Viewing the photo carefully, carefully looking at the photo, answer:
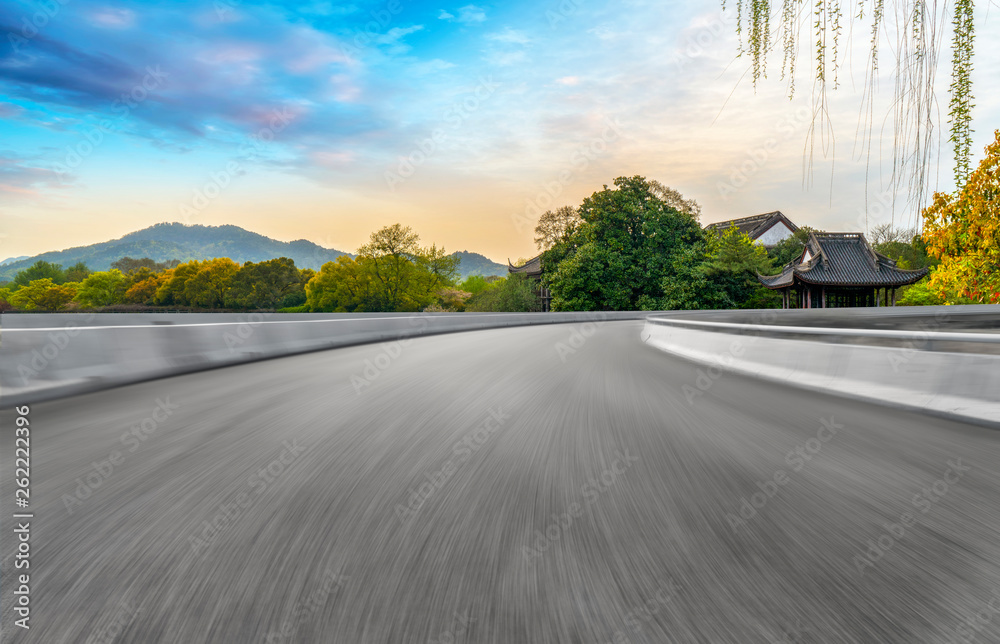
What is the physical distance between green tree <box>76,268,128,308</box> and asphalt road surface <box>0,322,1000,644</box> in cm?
7710

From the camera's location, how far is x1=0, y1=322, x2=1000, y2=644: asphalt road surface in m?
1.87

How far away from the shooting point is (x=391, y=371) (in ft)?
30.8

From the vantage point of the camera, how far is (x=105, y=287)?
72438 mm

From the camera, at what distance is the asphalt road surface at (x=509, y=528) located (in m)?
1.87

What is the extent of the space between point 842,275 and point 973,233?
76.5 ft

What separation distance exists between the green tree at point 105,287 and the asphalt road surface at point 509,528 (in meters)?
77.1

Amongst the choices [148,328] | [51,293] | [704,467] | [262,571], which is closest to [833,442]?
[704,467]

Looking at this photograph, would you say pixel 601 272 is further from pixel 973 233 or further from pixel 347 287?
pixel 347 287

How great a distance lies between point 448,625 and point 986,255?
2788 centimetres

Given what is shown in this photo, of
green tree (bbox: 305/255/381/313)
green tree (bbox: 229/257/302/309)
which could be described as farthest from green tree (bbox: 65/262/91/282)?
green tree (bbox: 305/255/381/313)

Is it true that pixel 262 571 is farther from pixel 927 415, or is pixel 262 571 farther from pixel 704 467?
pixel 927 415

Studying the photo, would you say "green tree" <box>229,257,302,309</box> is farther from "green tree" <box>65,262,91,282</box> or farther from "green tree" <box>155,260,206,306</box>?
"green tree" <box>65,262,91,282</box>

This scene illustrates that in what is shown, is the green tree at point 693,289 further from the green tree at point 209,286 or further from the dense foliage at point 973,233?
the green tree at point 209,286

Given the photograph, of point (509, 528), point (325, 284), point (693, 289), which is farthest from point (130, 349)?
point (325, 284)
